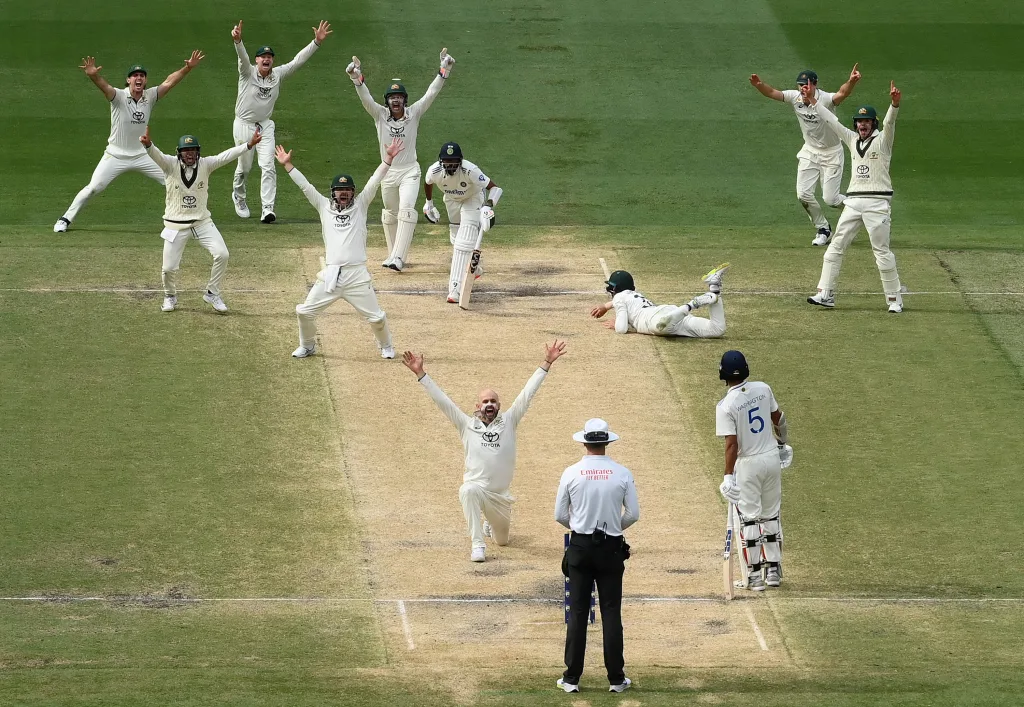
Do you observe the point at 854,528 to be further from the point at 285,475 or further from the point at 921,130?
the point at 921,130

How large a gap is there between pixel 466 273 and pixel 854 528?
767 centimetres

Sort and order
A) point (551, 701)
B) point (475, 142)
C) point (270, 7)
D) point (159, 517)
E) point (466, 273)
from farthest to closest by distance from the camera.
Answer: point (270, 7) → point (475, 142) → point (466, 273) → point (159, 517) → point (551, 701)

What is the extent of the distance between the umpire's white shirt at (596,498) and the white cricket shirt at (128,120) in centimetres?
1379

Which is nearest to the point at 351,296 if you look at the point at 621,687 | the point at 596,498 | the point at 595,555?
the point at 596,498

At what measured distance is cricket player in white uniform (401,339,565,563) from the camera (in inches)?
660

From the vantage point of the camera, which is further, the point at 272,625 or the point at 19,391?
the point at 19,391

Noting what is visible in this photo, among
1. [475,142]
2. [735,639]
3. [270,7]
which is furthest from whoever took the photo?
[270,7]

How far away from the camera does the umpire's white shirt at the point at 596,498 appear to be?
48.1 feet

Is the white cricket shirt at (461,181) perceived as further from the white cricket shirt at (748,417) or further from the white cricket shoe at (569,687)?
the white cricket shoe at (569,687)

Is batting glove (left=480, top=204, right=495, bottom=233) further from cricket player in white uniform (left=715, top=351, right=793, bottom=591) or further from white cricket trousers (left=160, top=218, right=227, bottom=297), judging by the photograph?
cricket player in white uniform (left=715, top=351, right=793, bottom=591)

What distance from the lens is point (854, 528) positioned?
1828 cm

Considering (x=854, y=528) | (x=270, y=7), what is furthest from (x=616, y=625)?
(x=270, y=7)

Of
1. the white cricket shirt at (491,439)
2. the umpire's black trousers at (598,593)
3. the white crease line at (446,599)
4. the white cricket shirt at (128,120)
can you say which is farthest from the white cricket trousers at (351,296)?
the umpire's black trousers at (598,593)

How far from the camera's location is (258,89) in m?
27.3
